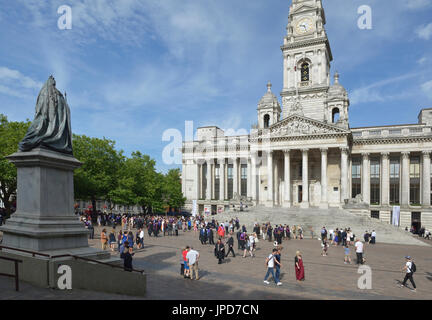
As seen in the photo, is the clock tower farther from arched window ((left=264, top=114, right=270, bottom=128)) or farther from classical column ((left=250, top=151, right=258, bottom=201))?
classical column ((left=250, top=151, right=258, bottom=201))

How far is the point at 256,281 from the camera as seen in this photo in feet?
49.4

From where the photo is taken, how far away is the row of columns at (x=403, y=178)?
1961 inches

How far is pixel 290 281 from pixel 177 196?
49.1m

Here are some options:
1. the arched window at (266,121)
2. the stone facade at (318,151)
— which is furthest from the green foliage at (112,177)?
the arched window at (266,121)

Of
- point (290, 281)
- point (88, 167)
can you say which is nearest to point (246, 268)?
point (290, 281)

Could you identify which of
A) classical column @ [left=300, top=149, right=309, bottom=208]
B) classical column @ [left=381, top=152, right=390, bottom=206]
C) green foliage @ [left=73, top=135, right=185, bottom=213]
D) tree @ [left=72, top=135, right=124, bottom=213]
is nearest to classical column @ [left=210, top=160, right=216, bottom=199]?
green foliage @ [left=73, top=135, right=185, bottom=213]

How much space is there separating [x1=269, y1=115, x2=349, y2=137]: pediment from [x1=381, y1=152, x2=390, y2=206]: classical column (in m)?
10.3

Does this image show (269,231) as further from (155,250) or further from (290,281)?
(290,281)

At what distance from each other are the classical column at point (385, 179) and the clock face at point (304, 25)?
27451mm

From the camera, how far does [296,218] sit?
4247cm

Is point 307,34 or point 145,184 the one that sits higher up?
→ point 307,34

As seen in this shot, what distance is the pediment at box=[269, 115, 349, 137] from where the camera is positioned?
49.2m

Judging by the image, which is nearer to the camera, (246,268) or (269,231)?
(246,268)

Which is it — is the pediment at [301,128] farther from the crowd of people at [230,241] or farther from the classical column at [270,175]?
the crowd of people at [230,241]
